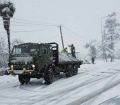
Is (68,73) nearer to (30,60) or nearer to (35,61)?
(35,61)

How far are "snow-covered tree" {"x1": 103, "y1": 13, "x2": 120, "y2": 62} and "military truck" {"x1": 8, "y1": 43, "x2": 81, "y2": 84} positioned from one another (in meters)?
60.6

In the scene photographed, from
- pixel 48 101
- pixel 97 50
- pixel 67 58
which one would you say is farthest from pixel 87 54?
pixel 48 101

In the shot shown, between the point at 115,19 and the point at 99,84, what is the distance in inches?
2618

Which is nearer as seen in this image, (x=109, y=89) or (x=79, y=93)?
(x=79, y=93)

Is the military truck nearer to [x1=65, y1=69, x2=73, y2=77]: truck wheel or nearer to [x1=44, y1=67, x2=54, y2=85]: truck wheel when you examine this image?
[x1=44, y1=67, x2=54, y2=85]: truck wheel

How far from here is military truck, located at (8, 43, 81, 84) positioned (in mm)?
18031

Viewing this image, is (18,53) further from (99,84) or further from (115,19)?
(115,19)

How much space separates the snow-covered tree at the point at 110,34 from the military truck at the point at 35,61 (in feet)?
199

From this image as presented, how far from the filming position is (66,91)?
16.2 meters

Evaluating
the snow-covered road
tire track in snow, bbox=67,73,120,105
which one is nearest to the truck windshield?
the snow-covered road

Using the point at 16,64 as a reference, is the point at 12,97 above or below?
below

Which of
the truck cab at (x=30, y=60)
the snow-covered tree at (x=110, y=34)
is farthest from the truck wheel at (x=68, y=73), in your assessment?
the snow-covered tree at (x=110, y=34)

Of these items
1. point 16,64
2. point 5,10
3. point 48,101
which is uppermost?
point 5,10

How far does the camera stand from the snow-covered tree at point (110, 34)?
81.8 metres
